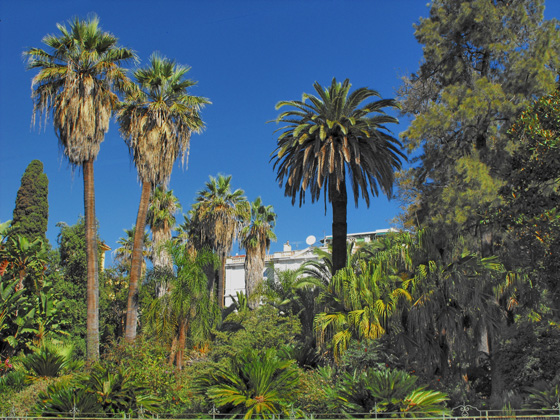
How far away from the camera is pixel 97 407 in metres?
12.6

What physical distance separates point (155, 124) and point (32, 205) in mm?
14918

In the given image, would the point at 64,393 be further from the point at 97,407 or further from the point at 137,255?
the point at 137,255

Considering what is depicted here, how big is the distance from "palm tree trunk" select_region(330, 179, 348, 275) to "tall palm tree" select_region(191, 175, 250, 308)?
16.3m

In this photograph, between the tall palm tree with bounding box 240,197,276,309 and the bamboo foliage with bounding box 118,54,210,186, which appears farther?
the tall palm tree with bounding box 240,197,276,309

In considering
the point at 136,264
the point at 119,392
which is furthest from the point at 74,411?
the point at 136,264

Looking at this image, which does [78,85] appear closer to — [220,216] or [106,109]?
[106,109]

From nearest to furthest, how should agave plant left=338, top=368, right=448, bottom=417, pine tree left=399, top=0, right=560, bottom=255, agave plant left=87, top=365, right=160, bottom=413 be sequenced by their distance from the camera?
agave plant left=338, top=368, right=448, bottom=417 → agave plant left=87, top=365, right=160, bottom=413 → pine tree left=399, top=0, right=560, bottom=255

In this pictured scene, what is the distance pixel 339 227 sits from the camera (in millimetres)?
23047

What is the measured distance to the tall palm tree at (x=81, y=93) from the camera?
2414 centimetres

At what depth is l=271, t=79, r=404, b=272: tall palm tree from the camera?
75.0ft

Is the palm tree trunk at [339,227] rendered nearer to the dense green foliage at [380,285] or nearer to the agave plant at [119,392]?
the dense green foliage at [380,285]

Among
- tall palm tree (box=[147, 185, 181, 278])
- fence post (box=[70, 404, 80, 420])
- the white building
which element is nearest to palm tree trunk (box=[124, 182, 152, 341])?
fence post (box=[70, 404, 80, 420])

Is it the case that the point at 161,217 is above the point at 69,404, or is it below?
above

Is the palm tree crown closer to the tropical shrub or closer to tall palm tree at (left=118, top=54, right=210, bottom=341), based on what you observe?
tall palm tree at (left=118, top=54, right=210, bottom=341)
